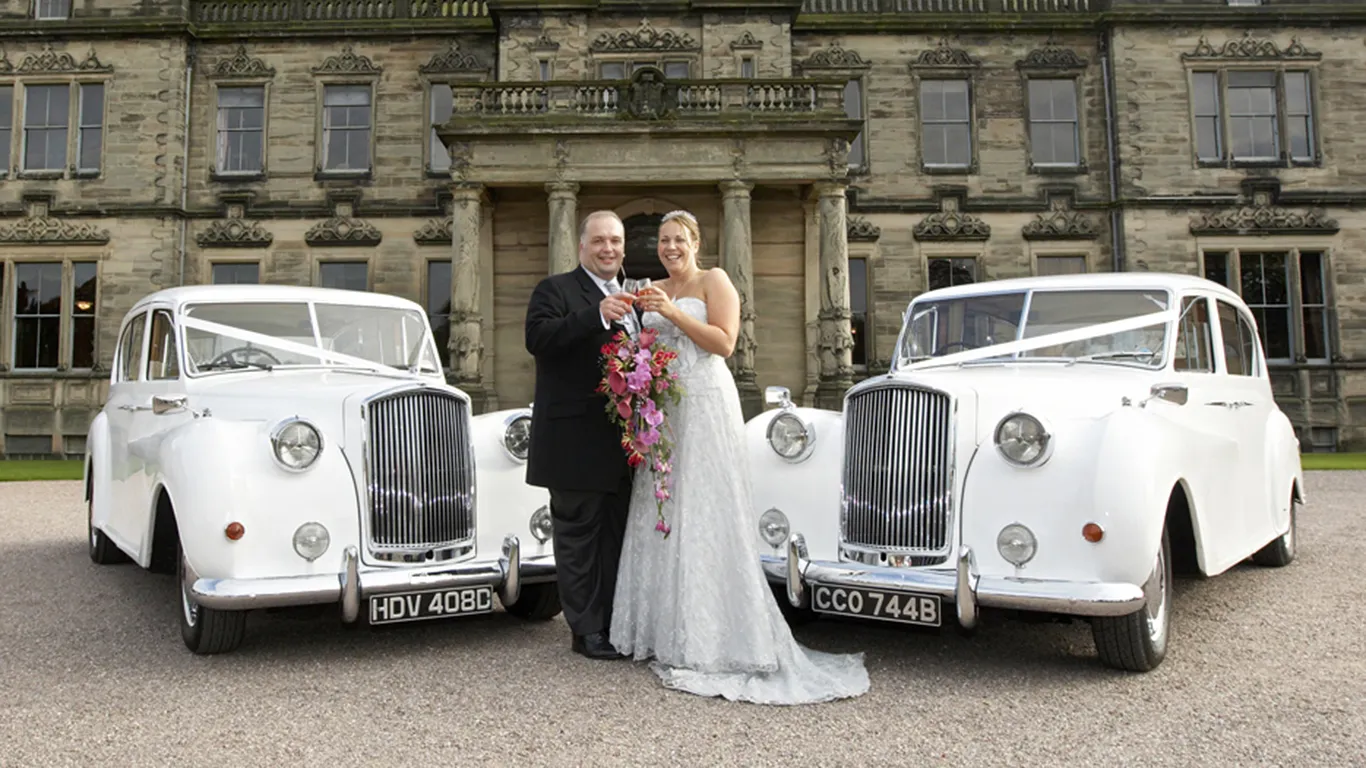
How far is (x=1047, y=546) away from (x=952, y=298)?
6.62ft

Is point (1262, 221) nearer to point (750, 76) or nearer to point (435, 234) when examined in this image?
point (750, 76)

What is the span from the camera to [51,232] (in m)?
19.2

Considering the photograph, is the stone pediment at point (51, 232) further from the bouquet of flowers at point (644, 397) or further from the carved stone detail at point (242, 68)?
the bouquet of flowers at point (644, 397)

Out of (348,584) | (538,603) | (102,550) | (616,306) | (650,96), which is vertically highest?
(650,96)

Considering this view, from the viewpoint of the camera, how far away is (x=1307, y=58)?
19453mm

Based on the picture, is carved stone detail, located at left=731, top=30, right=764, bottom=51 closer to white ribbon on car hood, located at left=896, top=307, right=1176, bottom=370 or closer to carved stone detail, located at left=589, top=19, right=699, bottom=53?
carved stone detail, located at left=589, top=19, right=699, bottom=53

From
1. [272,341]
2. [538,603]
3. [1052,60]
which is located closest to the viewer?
[538,603]

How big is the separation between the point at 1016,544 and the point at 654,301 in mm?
1874

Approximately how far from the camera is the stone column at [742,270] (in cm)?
1519

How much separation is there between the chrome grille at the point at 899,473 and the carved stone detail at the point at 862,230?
50.1ft

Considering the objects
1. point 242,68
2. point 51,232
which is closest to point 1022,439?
point 242,68

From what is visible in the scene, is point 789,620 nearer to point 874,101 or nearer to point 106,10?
point 874,101

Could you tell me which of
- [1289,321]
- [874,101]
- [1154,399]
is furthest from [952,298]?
[1289,321]

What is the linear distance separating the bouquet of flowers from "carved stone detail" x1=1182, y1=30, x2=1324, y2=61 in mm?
19770
